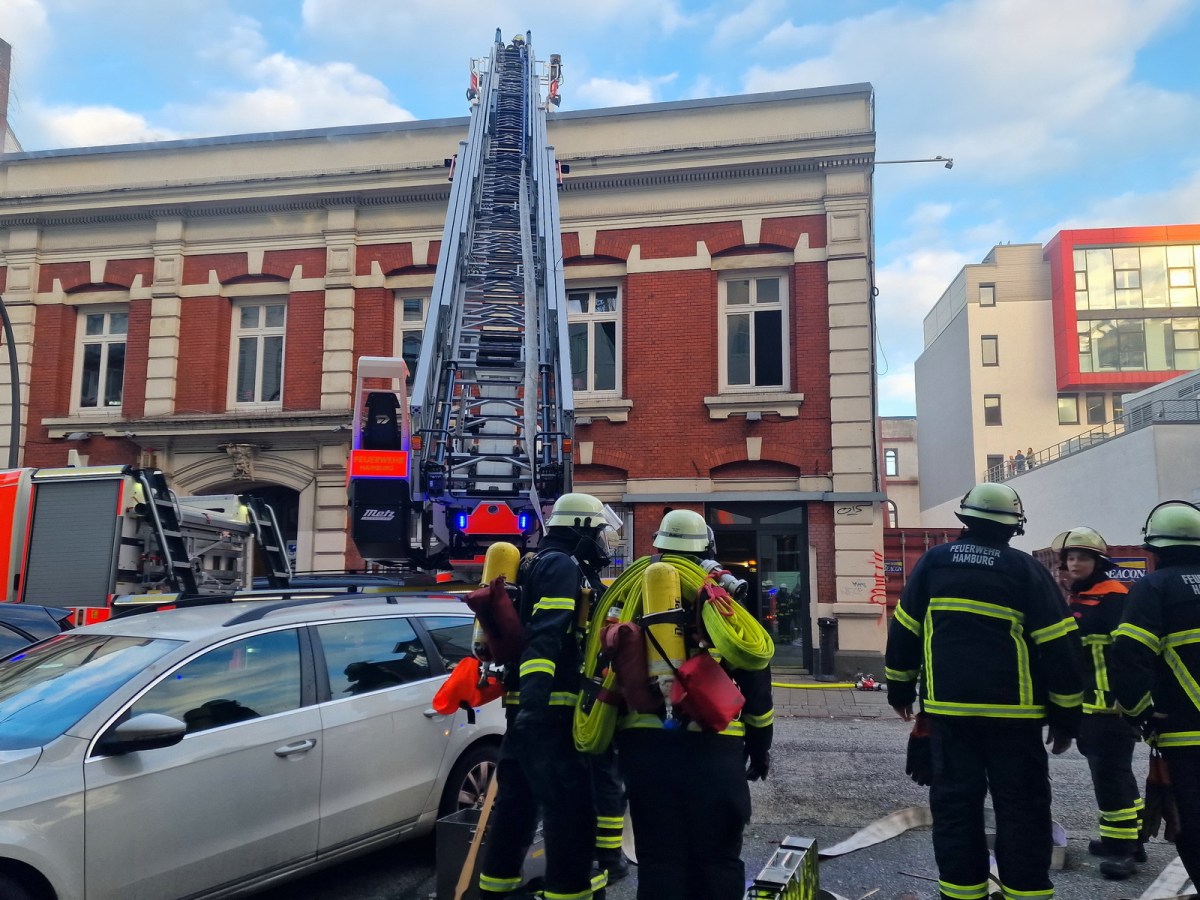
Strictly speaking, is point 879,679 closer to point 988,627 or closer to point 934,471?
point 988,627

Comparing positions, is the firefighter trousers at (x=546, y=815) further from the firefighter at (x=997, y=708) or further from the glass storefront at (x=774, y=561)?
the glass storefront at (x=774, y=561)

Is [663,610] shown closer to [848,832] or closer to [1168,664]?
[1168,664]

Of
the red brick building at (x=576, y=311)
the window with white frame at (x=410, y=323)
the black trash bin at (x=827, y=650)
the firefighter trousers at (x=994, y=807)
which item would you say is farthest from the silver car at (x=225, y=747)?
the window with white frame at (x=410, y=323)

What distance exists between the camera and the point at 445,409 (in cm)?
941

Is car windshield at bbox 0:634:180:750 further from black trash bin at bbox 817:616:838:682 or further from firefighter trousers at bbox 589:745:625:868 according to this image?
black trash bin at bbox 817:616:838:682

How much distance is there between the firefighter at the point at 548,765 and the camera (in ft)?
12.1

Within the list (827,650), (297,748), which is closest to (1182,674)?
(297,748)

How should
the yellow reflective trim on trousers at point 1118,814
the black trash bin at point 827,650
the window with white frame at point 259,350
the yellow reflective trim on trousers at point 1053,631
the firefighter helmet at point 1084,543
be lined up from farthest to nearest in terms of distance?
the window with white frame at point 259,350, the black trash bin at point 827,650, the firefighter helmet at point 1084,543, the yellow reflective trim on trousers at point 1118,814, the yellow reflective trim on trousers at point 1053,631

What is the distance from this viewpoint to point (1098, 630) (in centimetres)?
524

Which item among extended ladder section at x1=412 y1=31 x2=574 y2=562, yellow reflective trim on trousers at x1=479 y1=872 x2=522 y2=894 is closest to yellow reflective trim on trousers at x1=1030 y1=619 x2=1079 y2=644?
yellow reflective trim on trousers at x1=479 y1=872 x2=522 y2=894

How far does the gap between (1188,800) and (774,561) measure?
10.1 m

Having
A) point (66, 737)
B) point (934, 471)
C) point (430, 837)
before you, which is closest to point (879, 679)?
point (430, 837)

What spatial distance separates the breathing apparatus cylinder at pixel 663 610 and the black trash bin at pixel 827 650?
10.5 m

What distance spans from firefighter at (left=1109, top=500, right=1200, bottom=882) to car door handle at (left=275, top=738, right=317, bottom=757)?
362cm
